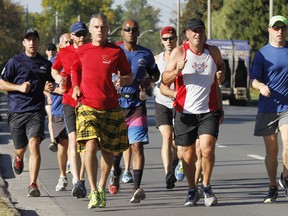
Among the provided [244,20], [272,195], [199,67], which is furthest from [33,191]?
[244,20]

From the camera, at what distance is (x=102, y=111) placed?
35.8ft

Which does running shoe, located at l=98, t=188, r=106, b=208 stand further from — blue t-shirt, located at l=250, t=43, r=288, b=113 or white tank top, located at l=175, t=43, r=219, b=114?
blue t-shirt, located at l=250, t=43, r=288, b=113

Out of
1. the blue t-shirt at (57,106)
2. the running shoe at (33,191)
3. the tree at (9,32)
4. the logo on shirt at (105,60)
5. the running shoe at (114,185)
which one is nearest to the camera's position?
the logo on shirt at (105,60)

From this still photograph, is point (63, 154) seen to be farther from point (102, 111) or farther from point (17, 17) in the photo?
point (17, 17)

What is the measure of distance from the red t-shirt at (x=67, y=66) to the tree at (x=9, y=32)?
138ft

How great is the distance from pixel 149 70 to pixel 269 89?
1928 mm

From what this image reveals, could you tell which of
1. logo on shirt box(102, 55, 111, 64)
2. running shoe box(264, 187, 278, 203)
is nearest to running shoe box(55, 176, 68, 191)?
logo on shirt box(102, 55, 111, 64)

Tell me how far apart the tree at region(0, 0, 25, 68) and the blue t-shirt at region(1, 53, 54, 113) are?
4208 cm

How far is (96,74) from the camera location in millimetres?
10812

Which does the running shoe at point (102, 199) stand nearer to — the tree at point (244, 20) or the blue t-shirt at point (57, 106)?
the blue t-shirt at point (57, 106)

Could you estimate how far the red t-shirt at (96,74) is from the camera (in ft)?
35.5

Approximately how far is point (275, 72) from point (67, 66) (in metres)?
2.53

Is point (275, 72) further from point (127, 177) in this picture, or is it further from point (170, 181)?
point (127, 177)

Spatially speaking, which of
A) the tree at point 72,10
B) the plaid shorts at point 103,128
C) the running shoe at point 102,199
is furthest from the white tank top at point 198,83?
the tree at point 72,10
